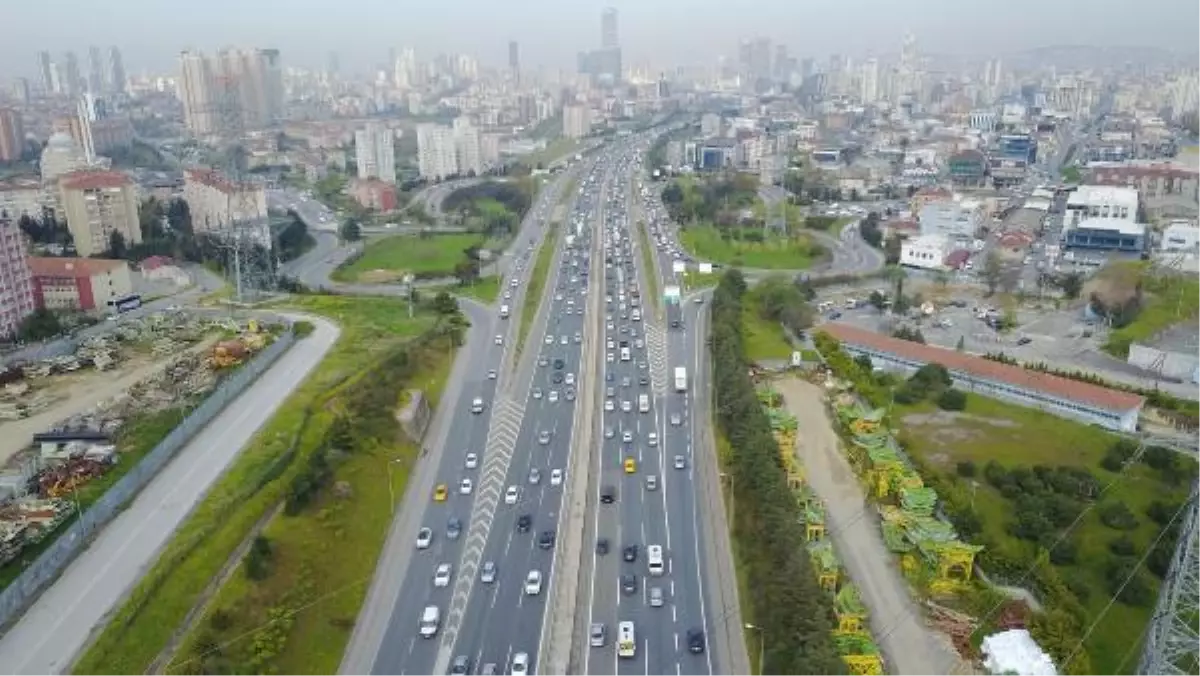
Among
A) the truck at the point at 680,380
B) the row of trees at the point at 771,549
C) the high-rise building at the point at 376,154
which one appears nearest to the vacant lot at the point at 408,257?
the truck at the point at 680,380

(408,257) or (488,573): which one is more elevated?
(408,257)

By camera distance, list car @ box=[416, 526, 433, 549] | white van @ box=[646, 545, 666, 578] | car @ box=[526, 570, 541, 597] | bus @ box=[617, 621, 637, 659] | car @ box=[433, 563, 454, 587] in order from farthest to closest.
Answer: car @ box=[416, 526, 433, 549] → white van @ box=[646, 545, 666, 578] → car @ box=[433, 563, 454, 587] → car @ box=[526, 570, 541, 597] → bus @ box=[617, 621, 637, 659]

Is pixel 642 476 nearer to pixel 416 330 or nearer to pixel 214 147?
pixel 416 330

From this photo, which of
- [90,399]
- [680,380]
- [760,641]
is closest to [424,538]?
[760,641]

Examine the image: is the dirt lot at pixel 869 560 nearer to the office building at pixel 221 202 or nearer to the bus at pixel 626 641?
the bus at pixel 626 641

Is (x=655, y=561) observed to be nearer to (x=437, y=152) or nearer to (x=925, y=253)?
(x=925, y=253)

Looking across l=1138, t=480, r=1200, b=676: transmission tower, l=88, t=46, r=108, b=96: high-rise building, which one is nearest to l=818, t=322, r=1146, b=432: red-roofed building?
l=1138, t=480, r=1200, b=676: transmission tower

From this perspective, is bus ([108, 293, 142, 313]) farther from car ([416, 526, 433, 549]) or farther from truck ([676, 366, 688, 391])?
car ([416, 526, 433, 549])

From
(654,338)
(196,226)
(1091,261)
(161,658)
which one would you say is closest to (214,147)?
(196,226)
